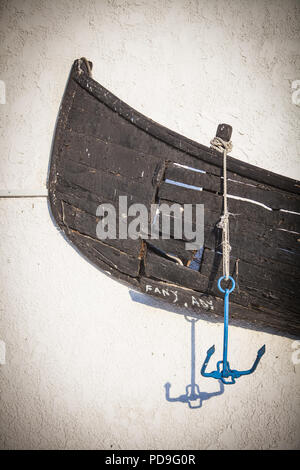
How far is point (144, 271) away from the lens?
867 millimetres

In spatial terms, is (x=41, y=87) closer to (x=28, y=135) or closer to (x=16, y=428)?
(x=28, y=135)

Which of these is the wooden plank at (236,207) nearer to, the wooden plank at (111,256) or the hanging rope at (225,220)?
the hanging rope at (225,220)

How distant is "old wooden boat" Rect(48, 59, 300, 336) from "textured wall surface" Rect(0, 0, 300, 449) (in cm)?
19

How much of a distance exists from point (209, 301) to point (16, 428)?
1.07m

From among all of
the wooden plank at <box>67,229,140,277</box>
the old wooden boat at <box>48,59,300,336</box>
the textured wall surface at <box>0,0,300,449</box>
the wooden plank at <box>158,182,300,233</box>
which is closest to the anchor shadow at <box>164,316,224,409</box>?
the textured wall surface at <box>0,0,300,449</box>

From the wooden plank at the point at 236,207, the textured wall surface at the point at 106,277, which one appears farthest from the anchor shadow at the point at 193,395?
the wooden plank at the point at 236,207

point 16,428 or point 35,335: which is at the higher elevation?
point 35,335

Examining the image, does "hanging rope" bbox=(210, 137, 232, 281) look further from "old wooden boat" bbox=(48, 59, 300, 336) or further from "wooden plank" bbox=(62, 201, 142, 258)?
"wooden plank" bbox=(62, 201, 142, 258)

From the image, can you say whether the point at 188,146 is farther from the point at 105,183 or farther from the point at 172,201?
the point at 105,183

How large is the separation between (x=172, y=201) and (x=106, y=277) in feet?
1.50

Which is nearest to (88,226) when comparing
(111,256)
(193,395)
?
(111,256)
